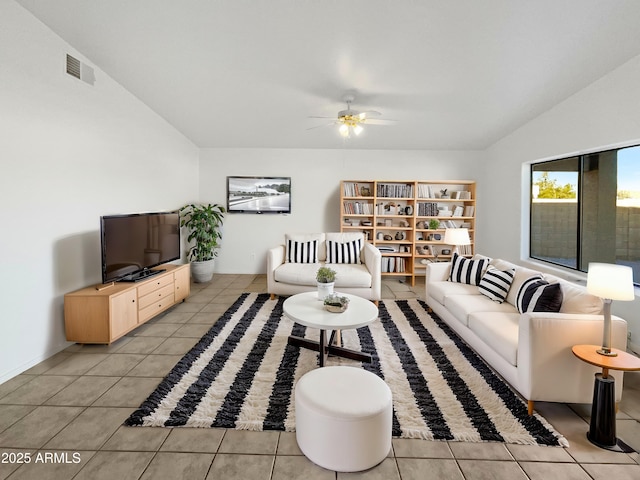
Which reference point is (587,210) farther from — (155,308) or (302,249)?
(155,308)

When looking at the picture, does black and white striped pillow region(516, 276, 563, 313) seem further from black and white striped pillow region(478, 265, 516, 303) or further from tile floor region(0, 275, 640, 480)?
tile floor region(0, 275, 640, 480)

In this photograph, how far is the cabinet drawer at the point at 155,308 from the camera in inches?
131

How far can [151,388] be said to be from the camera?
231cm

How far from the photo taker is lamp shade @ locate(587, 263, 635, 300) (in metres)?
1.84

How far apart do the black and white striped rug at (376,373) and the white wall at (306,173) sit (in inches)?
103

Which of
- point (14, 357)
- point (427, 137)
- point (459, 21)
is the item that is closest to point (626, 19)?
point (459, 21)

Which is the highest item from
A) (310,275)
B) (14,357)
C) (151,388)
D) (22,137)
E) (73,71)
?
(73,71)

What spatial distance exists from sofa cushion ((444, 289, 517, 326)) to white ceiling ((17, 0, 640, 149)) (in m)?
2.26

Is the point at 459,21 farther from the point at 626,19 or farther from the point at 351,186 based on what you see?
the point at 351,186

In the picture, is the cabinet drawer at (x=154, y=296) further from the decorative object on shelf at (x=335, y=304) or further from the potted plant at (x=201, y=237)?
the decorative object on shelf at (x=335, y=304)

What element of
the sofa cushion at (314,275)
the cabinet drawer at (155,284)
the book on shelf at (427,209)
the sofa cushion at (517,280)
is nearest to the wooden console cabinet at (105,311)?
the cabinet drawer at (155,284)

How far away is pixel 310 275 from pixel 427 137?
116 inches

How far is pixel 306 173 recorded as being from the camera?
584cm

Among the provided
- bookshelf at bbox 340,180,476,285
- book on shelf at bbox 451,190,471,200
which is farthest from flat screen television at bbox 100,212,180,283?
book on shelf at bbox 451,190,471,200
